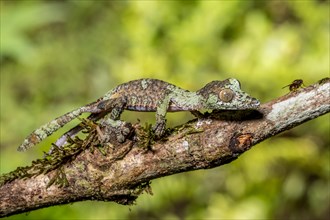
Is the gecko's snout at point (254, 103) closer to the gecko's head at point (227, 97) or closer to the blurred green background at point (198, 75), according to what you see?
the gecko's head at point (227, 97)

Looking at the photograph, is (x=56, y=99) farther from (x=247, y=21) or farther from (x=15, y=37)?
(x=247, y=21)

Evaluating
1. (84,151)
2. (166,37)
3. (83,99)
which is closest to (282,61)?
(166,37)

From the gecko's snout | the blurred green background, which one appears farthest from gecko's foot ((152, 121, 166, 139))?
the blurred green background

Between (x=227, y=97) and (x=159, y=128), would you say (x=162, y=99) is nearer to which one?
(x=159, y=128)

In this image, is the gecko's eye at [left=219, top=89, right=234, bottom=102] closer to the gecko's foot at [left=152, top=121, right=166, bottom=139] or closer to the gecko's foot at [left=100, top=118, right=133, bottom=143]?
the gecko's foot at [left=152, top=121, right=166, bottom=139]

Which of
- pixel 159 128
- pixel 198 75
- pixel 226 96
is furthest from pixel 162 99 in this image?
pixel 198 75

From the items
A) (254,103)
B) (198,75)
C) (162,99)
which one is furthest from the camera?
(198,75)
